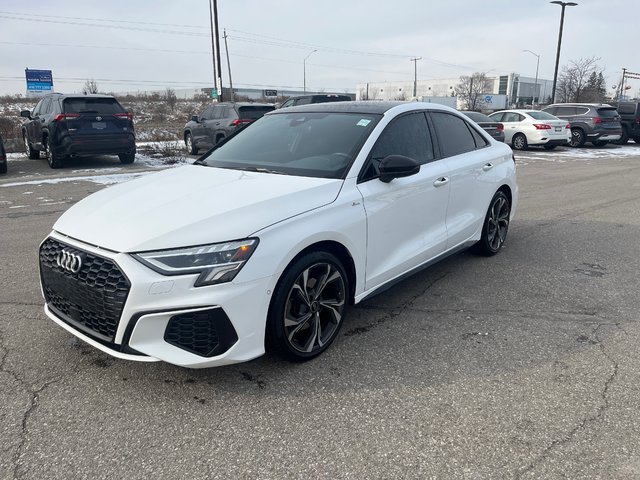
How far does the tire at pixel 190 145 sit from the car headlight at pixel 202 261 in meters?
14.3

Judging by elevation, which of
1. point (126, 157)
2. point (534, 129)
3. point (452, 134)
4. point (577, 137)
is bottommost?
point (126, 157)

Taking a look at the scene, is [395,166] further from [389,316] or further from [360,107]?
[389,316]

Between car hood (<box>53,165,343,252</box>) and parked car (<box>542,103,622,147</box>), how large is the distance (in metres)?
21.2

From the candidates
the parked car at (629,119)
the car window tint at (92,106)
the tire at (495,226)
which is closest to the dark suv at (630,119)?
the parked car at (629,119)

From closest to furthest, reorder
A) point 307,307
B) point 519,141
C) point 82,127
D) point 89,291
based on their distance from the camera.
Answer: point 89,291 → point 307,307 → point 82,127 → point 519,141

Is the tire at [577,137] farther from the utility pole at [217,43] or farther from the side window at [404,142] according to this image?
the side window at [404,142]

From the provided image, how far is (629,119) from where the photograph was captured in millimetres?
23047

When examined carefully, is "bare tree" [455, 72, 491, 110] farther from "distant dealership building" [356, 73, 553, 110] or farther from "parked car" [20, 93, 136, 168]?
"parked car" [20, 93, 136, 168]

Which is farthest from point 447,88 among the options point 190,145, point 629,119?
point 190,145

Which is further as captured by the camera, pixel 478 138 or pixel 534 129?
pixel 534 129

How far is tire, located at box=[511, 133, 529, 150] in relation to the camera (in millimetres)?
20328

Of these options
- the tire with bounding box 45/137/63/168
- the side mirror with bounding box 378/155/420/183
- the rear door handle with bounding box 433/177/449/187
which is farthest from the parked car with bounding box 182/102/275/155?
the side mirror with bounding box 378/155/420/183

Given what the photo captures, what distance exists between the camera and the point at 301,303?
126 inches

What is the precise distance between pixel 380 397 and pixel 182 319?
1.21 m
